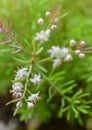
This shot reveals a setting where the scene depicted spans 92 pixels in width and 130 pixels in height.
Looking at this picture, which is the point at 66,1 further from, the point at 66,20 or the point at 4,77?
the point at 4,77

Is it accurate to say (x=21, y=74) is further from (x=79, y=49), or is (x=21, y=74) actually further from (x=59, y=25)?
(x=59, y=25)

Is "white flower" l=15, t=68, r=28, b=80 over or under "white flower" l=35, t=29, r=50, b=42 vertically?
under

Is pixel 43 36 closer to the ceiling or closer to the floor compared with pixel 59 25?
closer to the floor

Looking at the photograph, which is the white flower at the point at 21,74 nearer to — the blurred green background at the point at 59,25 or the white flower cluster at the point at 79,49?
the white flower cluster at the point at 79,49

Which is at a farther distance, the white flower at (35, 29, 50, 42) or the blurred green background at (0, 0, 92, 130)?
the blurred green background at (0, 0, 92, 130)

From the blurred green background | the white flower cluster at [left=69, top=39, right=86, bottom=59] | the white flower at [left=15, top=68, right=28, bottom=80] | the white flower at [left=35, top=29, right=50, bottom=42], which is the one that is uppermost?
the blurred green background

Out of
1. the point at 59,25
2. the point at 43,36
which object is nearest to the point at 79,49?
the point at 43,36

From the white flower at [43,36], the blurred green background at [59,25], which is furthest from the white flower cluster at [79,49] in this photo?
the blurred green background at [59,25]

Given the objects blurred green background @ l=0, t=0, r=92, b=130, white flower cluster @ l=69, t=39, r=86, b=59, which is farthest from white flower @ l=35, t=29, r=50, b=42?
blurred green background @ l=0, t=0, r=92, b=130

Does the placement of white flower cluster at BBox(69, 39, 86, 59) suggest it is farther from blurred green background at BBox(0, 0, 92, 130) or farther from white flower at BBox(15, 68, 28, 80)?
blurred green background at BBox(0, 0, 92, 130)
